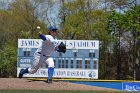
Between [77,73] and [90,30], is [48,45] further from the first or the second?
[90,30]

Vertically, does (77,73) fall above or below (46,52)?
below

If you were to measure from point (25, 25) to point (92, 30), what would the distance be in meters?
9.44

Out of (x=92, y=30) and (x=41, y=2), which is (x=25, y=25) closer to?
(x=41, y=2)

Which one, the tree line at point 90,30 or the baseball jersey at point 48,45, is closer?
the baseball jersey at point 48,45

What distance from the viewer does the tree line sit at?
47.5 m

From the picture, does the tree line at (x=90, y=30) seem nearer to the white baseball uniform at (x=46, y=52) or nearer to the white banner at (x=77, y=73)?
the white banner at (x=77, y=73)

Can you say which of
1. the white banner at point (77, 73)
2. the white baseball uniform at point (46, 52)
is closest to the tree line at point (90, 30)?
the white banner at point (77, 73)

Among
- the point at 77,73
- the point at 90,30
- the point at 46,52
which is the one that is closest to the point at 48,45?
the point at 46,52

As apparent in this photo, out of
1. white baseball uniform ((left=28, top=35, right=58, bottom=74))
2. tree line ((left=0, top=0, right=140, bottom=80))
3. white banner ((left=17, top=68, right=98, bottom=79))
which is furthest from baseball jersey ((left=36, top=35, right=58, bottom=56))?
tree line ((left=0, top=0, right=140, bottom=80))

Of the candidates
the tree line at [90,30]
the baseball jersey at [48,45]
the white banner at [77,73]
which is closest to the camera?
the baseball jersey at [48,45]

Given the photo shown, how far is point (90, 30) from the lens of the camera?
48.8 meters

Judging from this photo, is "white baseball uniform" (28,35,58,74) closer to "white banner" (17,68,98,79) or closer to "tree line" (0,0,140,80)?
"white banner" (17,68,98,79)

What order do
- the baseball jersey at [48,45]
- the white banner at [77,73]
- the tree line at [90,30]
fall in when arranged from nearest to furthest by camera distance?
the baseball jersey at [48,45] < the white banner at [77,73] < the tree line at [90,30]

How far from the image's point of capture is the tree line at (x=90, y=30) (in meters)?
47.5
